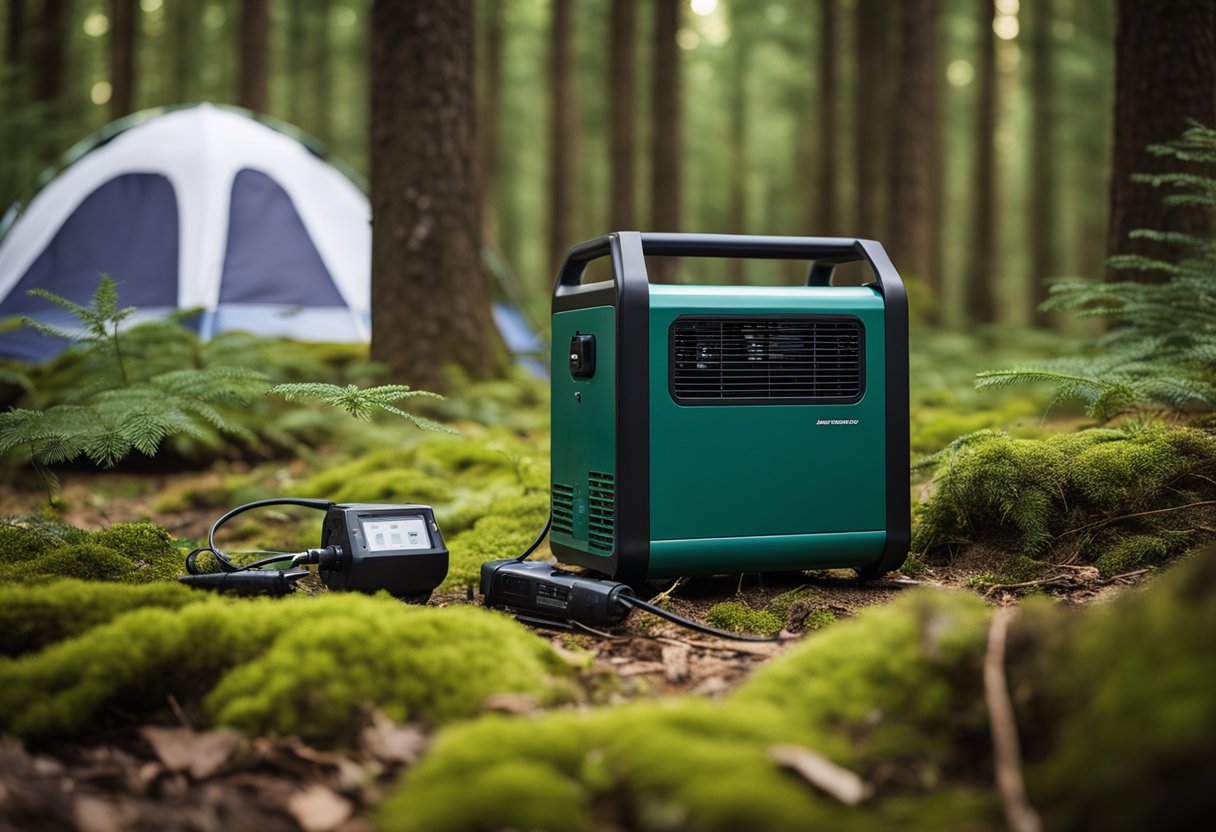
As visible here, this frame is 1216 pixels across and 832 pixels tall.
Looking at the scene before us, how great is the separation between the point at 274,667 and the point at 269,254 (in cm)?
604

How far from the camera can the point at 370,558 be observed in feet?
9.34

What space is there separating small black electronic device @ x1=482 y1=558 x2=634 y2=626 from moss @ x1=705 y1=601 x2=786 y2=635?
262 mm

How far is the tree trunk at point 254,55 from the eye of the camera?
11195 millimetres

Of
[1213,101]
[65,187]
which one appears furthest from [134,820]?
[65,187]

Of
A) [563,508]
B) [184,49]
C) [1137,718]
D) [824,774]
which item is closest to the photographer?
[1137,718]

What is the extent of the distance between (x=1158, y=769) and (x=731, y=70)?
26.9m

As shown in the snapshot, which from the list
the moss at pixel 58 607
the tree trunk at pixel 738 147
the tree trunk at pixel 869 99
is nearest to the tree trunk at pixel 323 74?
the tree trunk at pixel 738 147

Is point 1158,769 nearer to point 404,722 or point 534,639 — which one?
point 404,722

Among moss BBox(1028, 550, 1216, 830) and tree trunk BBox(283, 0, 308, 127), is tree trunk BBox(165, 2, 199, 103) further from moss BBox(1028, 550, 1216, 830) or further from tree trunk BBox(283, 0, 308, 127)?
moss BBox(1028, 550, 1216, 830)

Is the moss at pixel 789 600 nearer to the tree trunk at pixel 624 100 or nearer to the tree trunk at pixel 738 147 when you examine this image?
the tree trunk at pixel 624 100

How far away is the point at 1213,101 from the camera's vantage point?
17.3ft

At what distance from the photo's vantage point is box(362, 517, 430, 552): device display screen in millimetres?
2896

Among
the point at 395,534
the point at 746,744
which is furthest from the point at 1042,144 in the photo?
the point at 746,744

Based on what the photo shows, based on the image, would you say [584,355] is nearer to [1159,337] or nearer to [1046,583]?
[1046,583]
